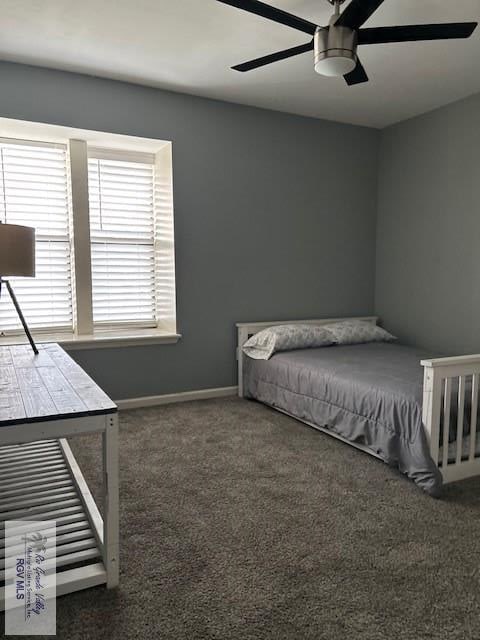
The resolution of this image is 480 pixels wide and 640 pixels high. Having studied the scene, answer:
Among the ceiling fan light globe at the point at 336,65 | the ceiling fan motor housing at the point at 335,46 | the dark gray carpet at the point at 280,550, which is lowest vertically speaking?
the dark gray carpet at the point at 280,550

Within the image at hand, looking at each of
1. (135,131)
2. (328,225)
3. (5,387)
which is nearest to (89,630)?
(5,387)

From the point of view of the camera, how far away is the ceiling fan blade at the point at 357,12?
5.99 feet

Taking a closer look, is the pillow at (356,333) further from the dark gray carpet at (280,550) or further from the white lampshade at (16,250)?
the white lampshade at (16,250)

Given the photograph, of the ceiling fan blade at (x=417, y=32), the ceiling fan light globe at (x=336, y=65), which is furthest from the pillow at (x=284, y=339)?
the ceiling fan blade at (x=417, y=32)

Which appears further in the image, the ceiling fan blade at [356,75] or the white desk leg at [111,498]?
the ceiling fan blade at [356,75]

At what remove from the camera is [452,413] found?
2.39 metres

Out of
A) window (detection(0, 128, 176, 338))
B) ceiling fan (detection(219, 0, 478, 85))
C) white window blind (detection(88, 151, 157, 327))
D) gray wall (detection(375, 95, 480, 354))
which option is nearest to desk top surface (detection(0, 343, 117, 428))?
window (detection(0, 128, 176, 338))

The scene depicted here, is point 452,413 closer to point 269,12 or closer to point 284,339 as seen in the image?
point 284,339

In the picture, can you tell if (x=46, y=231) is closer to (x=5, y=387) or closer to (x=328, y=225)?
(x=5, y=387)

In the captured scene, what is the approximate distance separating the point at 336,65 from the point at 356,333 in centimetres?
243

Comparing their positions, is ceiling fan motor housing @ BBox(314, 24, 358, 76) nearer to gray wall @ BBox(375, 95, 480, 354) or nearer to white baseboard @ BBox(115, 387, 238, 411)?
gray wall @ BBox(375, 95, 480, 354)

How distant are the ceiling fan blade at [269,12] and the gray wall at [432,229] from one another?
225 cm

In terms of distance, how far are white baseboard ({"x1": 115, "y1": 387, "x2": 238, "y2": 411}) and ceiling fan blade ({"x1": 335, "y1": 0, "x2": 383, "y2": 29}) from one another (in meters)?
2.86

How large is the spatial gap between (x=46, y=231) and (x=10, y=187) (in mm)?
399
